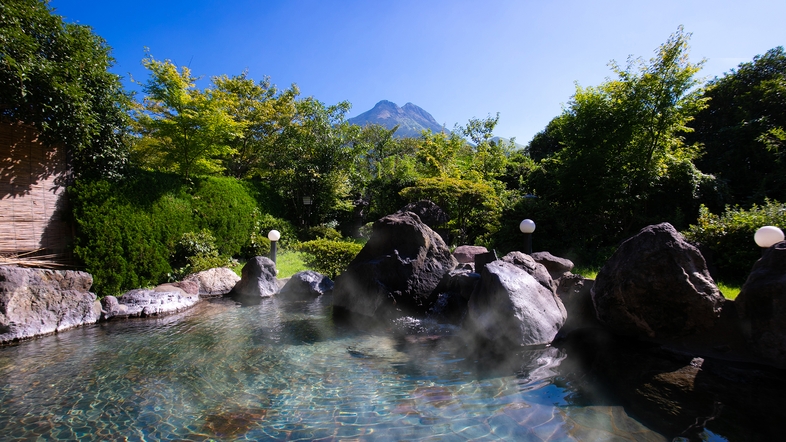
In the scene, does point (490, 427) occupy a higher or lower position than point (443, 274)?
lower

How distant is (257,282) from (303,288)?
112cm

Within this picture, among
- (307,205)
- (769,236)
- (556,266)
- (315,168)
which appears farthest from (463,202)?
(769,236)

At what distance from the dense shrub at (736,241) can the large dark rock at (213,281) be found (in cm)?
1078

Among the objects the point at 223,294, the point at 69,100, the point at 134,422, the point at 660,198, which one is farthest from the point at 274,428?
the point at 660,198

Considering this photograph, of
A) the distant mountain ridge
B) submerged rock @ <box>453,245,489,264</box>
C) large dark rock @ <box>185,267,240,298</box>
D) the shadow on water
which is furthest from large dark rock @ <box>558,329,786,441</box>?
the distant mountain ridge

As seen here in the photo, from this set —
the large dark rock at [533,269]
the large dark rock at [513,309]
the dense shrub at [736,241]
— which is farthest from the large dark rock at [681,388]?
the dense shrub at [736,241]

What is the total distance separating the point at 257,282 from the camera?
9164 mm

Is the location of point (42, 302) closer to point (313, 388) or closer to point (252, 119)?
point (313, 388)

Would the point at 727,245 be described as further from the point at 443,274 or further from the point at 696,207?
the point at 443,274

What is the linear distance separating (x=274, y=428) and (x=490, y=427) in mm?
1977

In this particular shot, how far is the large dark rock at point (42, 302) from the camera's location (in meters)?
5.88

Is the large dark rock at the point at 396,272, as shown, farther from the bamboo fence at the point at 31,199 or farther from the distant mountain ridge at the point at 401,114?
the distant mountain ridge at the point at 401,114

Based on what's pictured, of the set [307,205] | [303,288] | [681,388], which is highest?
[307,205]

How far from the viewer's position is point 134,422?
3.58 m
